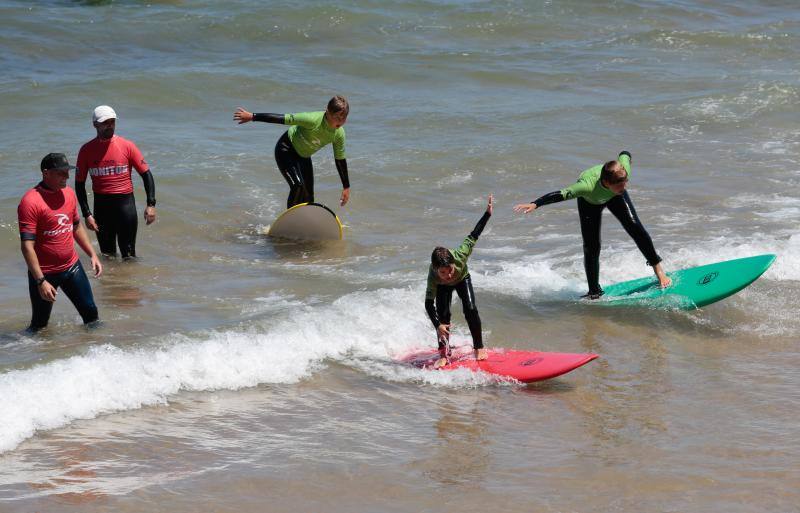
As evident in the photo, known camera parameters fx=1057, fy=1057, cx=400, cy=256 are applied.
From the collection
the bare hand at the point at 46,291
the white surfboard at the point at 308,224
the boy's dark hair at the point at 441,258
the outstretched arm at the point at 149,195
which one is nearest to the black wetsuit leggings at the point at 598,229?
the boy's dark hair at the point at 441,258

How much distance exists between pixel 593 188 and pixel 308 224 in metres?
3.94

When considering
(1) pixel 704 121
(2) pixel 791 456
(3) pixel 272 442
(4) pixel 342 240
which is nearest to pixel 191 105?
(4) pixel 342 240

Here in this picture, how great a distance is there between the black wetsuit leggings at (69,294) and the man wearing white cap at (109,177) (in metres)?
1.53

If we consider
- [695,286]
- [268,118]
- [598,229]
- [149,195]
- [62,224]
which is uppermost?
[268,118]

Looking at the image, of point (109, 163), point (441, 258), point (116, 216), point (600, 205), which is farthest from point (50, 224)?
point (600, 205)

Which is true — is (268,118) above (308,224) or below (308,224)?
above

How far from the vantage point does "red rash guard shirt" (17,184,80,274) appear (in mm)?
7828

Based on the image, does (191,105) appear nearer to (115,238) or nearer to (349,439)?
(115,238)

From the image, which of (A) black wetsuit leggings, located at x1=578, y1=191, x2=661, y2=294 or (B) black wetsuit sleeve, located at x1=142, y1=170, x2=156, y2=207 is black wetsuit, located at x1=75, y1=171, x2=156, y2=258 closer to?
(B) black wetsuit sleeve, located at x1=142, y1=170, x2=156, y2=207

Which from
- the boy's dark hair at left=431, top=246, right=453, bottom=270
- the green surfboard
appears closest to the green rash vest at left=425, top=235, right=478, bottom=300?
the boy's dark hair at left=431, top=246, right=453, bottom=270

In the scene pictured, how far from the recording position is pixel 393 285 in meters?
10.7

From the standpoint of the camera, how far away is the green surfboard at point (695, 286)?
952cm

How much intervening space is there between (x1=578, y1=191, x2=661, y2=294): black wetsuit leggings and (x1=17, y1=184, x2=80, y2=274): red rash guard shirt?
4.49 meters

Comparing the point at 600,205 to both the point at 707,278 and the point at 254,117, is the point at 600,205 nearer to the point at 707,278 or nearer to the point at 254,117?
the point at 707,278
